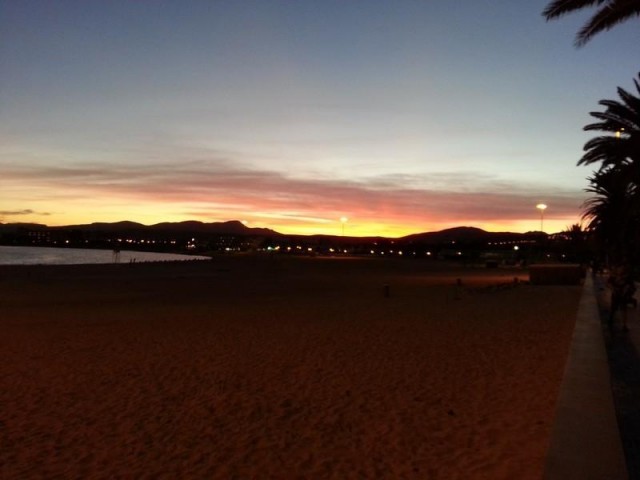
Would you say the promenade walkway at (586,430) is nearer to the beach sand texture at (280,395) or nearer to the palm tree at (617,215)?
the beach sand texture at (280,395)

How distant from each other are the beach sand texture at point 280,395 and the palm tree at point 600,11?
5.46m

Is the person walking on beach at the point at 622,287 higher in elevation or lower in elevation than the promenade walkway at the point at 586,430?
higher

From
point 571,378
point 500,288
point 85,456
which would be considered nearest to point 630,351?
point 571,378

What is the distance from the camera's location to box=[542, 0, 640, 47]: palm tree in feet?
29.1

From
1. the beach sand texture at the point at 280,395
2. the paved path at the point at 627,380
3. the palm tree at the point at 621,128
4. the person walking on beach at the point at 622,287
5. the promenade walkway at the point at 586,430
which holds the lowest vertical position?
the beach sand texture at the point at 280,395

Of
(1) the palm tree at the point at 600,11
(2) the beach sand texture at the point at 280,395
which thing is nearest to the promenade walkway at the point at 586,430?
(2) the beach sand texture at the point at 280,395

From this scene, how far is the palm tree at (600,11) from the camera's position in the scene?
350 inches

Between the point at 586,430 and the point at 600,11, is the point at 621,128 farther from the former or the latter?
the point at 586,430

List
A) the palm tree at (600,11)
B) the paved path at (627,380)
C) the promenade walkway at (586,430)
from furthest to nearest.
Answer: the palm tree at (600,11) < the paved path at (627,380) < the promenade walkway at (586,430)

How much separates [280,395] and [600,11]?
7.51m

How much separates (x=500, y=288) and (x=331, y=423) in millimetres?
23039

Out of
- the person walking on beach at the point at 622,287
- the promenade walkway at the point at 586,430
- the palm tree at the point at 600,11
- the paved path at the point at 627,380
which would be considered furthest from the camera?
the person walking on beach at the point at 622,287

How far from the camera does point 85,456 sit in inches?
246

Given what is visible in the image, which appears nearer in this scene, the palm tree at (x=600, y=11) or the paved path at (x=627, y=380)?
the paved path at (x=627, y=380)
